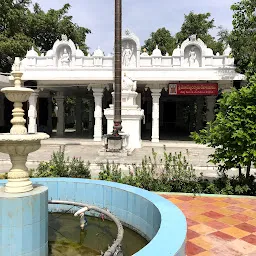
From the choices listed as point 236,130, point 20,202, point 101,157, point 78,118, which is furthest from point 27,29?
point 20,202

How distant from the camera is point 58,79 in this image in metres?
17.2

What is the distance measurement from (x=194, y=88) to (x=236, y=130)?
35.0ft

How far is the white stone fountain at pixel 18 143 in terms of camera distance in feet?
11.7

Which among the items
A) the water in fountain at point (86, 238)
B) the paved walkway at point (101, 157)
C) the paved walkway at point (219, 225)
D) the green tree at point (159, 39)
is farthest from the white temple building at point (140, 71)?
the green tree at point (159, 39)

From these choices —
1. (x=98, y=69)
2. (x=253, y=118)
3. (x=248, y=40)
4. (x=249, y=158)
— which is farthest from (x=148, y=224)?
(x=98, y=69)

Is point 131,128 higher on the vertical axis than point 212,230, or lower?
higher

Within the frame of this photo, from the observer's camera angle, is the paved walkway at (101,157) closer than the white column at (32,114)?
Yes

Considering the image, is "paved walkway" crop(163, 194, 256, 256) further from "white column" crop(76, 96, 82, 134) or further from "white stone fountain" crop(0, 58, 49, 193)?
"white column" crop(76, 96, 82, 134)

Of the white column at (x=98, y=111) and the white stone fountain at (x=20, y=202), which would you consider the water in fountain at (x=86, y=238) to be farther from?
the white column at (x=98, y=111)

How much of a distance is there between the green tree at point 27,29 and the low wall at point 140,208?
17.9m

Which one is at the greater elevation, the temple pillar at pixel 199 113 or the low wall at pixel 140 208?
the temple pillar at pixel 199 113

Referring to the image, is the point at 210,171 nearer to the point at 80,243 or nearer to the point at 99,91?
the point at 80,243

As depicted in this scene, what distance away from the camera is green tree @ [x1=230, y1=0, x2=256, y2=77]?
12695 mm

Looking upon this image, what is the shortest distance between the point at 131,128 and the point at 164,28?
23.7m
